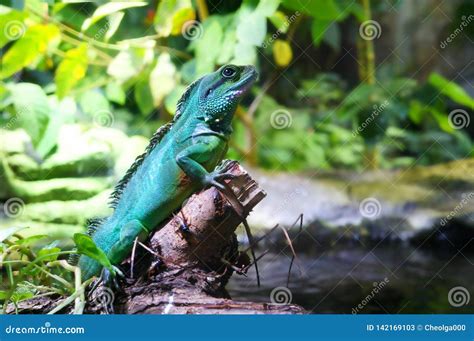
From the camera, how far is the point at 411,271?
2.79 metres

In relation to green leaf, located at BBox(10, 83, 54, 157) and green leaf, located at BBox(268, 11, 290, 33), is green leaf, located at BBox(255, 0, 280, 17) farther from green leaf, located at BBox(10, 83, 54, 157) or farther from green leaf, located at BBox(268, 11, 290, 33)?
green leaf, located at BBox(10, 83, 54, 157)

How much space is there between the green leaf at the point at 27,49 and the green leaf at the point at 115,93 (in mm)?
322

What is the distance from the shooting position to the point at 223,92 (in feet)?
7.05

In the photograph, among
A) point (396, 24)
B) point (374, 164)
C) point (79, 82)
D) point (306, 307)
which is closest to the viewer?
point (306, 307)

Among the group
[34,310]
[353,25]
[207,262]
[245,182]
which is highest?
[353,25]

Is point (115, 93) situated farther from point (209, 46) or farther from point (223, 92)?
point (223, 92)

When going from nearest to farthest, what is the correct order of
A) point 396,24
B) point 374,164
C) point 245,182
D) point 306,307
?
1. point 245,182
2. point 306,307
3. point 396,24
4. point 374,164

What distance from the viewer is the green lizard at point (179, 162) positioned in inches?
82.6

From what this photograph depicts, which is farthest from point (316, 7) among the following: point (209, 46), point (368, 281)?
point (368, 281)

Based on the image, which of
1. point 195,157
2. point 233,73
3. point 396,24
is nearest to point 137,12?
point 233,73

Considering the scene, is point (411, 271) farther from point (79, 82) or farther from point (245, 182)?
point (79, 82)

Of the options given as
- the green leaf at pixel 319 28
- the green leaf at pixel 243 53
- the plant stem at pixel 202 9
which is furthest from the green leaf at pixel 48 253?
the green leaf at pixel 319 28

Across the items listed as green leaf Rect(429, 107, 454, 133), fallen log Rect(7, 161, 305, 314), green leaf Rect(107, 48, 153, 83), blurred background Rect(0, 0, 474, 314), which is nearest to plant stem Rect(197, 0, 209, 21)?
blurred background Rect(0, 0, 474, 314)

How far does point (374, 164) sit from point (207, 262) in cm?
146
